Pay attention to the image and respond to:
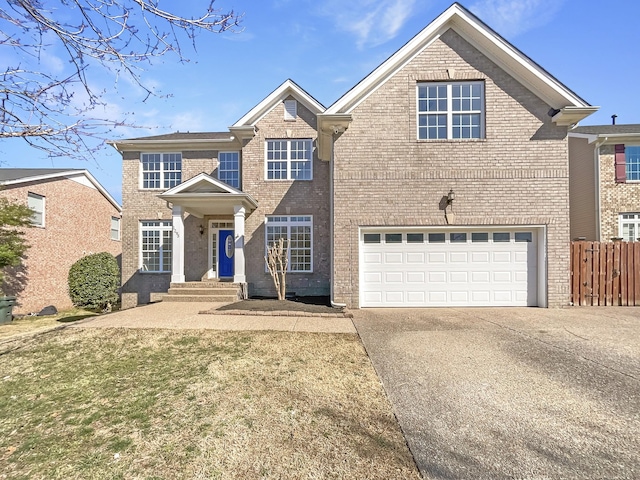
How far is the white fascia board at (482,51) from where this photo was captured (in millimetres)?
9258

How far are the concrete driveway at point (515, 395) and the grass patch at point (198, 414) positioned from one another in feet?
1.37

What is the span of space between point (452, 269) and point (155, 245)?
12447 mm

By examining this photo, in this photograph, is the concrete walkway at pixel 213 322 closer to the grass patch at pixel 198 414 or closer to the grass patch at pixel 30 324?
the grass patch at pixel 198 414

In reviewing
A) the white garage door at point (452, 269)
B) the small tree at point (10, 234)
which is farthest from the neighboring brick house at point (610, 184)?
the small tree at point (10, 234)

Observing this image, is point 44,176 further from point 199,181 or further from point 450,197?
point 450,197

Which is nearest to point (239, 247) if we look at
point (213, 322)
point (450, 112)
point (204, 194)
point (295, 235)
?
point (204, 194)

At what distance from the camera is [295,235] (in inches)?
543

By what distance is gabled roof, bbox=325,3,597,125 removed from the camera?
9.21 m

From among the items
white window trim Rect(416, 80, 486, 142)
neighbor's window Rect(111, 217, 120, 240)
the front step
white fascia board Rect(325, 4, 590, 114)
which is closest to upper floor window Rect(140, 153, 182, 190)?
the front step

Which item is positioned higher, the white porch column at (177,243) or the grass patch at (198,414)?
the white porch column at (177,243)

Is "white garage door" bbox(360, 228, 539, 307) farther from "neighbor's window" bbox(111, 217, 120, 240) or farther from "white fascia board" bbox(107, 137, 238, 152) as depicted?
"neighbor's window" bbox(111, 217, 120, 240)

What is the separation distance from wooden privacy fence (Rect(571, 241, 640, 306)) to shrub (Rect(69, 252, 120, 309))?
58.6 ft

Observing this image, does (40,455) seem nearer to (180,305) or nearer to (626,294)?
(180,305)

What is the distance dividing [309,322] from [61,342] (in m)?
5.03
